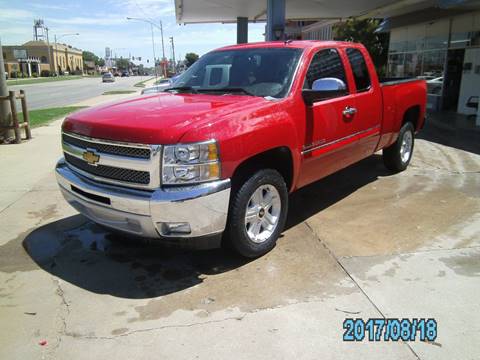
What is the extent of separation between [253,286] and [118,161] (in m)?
1.54

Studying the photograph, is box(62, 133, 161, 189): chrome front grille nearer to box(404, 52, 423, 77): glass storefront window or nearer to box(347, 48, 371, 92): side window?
box(347, 48, 371, 92): side window

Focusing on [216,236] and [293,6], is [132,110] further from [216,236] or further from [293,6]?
[293,6]

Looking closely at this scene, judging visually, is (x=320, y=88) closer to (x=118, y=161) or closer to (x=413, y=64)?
(x=118, y=161)

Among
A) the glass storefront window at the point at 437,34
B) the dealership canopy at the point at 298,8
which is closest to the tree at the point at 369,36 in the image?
the dealership canopy at the point at 298,8

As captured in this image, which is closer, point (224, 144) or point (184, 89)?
point (224, 144)

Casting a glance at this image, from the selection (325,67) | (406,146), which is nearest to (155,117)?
(325,67)

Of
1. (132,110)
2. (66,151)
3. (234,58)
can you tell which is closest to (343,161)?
(234,58)

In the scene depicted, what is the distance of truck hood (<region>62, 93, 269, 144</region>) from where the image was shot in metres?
3.41

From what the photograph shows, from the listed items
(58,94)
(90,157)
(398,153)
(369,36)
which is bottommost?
(58,94)

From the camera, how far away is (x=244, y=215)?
12.5ft

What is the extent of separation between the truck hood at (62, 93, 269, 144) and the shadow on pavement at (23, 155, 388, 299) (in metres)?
0.96

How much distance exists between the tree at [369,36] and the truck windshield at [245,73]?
21.8 m

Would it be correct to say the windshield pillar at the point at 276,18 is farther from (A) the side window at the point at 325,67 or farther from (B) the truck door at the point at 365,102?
(A) the side window at the point at 325,67
